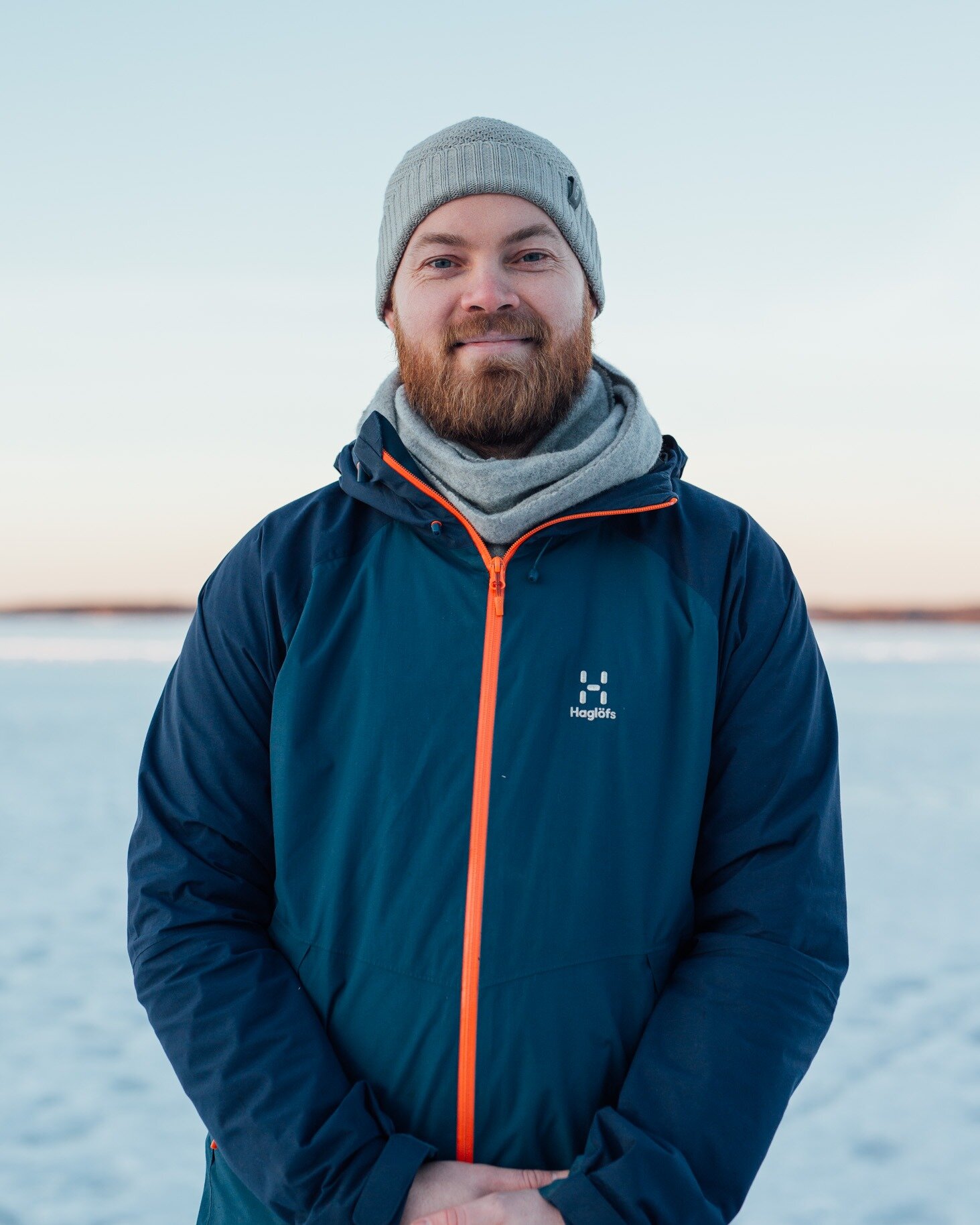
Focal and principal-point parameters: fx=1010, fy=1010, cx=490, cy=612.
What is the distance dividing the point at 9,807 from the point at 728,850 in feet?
18.2

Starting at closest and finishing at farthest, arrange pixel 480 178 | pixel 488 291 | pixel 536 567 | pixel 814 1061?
pixel 536 567 → pixel 488 291 → pixel 480 178 → pixel 814 1061

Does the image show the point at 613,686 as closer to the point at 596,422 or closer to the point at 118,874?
the point at 596,422

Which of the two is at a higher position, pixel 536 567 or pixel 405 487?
pixel 405 487

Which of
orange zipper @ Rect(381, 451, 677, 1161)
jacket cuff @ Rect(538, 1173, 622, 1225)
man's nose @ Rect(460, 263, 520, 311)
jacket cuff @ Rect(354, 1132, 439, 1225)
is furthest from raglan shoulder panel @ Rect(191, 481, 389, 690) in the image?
jacket cuff @ Rect(538, 1173, 622, 1225)

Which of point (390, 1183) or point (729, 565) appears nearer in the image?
point (390, 1183)

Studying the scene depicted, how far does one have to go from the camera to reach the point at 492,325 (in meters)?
1.46

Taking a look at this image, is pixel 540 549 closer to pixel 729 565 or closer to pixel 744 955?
pixel 729 565

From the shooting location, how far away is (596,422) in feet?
5.05

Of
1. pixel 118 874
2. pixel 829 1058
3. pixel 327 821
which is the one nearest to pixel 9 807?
pixel 118 874

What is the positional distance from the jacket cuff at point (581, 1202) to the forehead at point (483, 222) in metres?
1.25

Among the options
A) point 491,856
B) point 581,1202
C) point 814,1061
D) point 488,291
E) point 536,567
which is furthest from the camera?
point 814,1061

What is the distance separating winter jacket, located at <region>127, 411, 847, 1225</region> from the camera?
1185 mm

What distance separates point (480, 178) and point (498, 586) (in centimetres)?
69

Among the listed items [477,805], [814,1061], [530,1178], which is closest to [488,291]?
[477,805]
